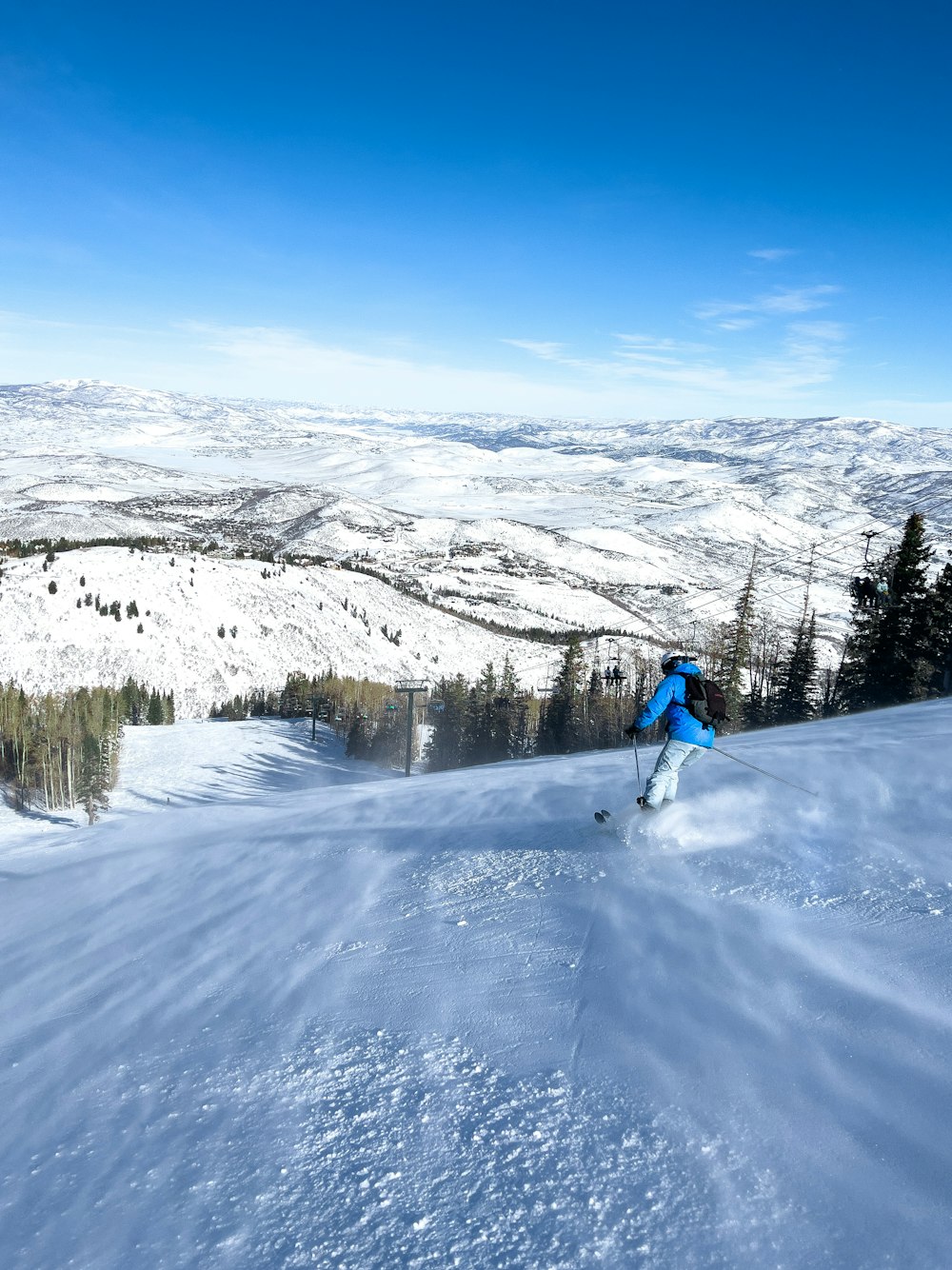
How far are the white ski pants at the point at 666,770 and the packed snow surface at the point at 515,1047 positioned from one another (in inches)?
12.3

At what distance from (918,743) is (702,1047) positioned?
768 cm

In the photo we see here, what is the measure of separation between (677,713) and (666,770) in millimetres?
738

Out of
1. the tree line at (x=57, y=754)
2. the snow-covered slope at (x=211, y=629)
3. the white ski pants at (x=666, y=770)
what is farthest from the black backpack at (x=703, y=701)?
the snow-covered slope at (x=211, y=629)

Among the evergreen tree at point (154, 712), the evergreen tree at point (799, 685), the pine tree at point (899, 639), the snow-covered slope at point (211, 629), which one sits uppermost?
the pine tree at point (899, 639)

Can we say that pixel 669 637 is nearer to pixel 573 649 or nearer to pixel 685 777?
pixel 573 649

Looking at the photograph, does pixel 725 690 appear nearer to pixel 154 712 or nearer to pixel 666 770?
pixel 666 770

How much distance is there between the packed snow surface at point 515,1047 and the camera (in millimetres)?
4012

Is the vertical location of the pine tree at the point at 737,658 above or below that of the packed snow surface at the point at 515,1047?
Answer: below

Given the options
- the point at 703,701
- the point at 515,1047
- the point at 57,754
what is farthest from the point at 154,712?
the point at 515,1047

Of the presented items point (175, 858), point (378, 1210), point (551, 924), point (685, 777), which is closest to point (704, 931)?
point (551, 924)

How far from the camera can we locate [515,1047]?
5.37 meters

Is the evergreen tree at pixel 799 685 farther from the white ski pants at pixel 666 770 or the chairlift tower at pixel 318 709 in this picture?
the chairlift tower at pixel 318 709

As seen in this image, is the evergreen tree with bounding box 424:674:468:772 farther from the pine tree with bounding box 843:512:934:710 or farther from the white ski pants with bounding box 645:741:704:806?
the white ski pants with bounding box 645:741:704:806

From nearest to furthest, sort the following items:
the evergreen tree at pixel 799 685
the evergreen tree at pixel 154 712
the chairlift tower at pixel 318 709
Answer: the evergreen tree at pixel 799 685 < the chairlift tower at pixel 318 709 < the evergreen tree at pixel 154 712
